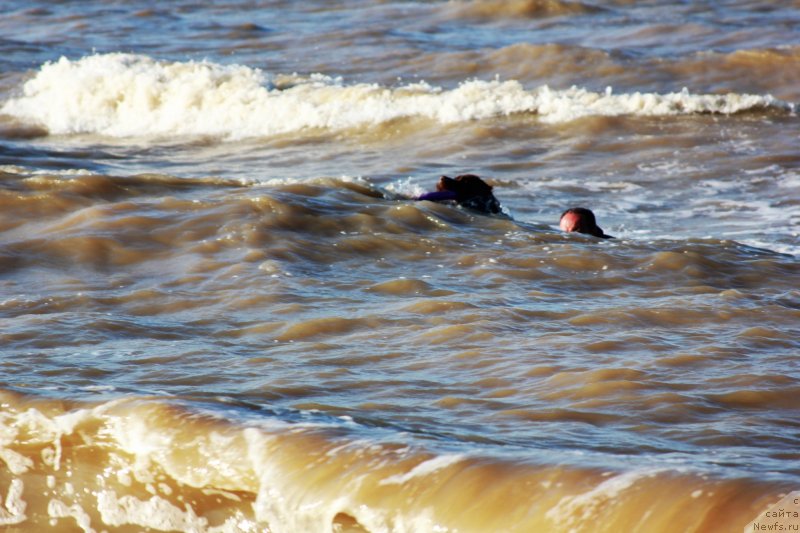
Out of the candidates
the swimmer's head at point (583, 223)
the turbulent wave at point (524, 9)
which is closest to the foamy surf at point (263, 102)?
the turbulent wave at point (524, 9)

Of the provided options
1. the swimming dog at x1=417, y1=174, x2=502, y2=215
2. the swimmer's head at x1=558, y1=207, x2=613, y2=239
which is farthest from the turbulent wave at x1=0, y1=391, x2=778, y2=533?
the swimming dog at x1=417, y1=174, x2=502, y2=215

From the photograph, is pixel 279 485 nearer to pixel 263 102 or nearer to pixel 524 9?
pixel 263 102

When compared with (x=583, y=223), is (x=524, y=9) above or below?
above

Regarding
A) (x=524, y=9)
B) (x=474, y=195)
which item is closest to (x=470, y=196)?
(x=474, y=195)

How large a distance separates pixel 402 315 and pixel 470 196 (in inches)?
105

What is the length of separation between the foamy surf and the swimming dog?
526 centimetres

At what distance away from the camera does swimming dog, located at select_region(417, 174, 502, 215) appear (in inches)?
317

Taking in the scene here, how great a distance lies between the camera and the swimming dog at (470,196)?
8.05 meters

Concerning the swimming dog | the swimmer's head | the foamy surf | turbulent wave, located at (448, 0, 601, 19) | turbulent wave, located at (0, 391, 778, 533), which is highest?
turbulent wave, located at (448, 0, 601, 19)

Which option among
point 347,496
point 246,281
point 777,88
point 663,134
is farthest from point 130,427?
point 777,88

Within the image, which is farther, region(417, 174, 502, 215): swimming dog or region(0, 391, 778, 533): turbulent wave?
region(417, 174, 502, 215): swimming dog

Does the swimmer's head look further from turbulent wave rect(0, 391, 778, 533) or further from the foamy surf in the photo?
the foamy surf

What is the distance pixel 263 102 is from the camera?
1432 centimetres

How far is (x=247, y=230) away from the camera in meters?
7.09
